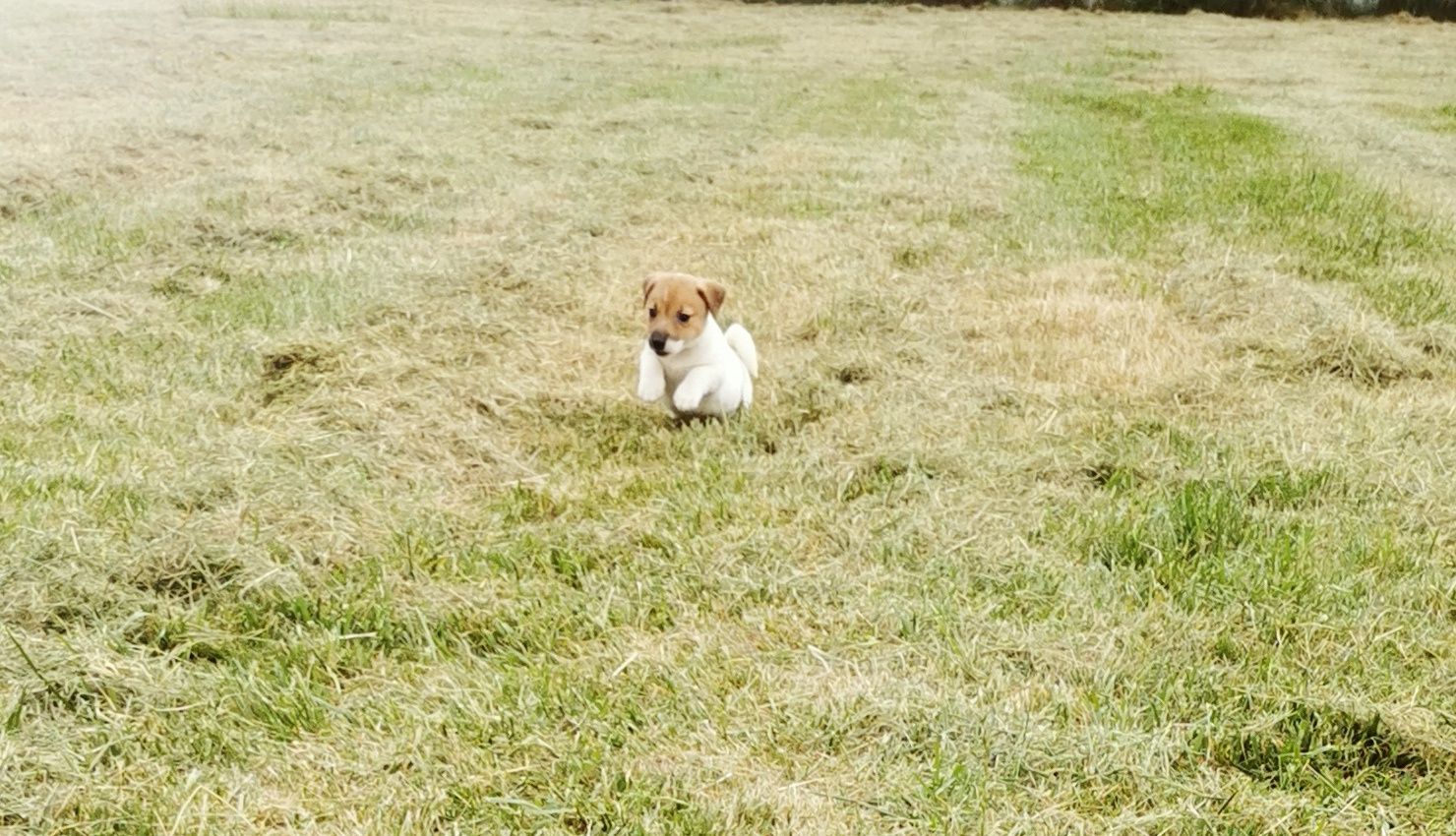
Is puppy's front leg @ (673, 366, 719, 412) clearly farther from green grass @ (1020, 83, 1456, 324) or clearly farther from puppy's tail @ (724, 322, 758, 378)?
green grass @ (1020, 83, 1456, 324)

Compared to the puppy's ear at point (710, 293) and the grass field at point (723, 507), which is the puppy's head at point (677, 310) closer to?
the puppy's ear at point (710, 293)

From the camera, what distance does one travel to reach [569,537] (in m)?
3.27

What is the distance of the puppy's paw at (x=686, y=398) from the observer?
155 inches

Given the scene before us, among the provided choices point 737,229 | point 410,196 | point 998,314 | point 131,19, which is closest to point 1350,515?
point 998,314

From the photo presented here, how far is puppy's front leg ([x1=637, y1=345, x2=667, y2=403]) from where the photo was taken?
13.5ft

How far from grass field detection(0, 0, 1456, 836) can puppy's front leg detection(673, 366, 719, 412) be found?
0.48 feet

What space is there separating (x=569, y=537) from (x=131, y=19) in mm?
19240

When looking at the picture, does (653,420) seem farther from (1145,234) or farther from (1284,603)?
(1145,234)

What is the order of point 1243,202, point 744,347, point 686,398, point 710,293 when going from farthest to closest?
point 1243,202 < point 744,347 < point 710,293 < point 686,398

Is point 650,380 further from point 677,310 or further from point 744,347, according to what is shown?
point 744,347

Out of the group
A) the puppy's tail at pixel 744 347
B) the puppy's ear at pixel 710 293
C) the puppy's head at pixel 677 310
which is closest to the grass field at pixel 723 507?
the puppy's tail at pixel 744 347

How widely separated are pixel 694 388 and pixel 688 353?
0.16 metres

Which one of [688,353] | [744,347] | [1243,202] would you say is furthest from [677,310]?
[1243,202]

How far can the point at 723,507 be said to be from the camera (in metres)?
3.48
